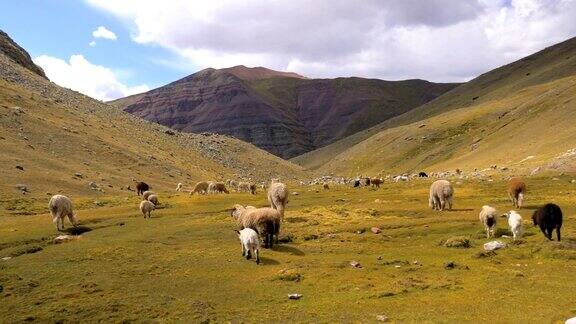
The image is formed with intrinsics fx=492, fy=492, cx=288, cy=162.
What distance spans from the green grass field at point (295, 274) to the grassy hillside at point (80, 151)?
23.7 meters

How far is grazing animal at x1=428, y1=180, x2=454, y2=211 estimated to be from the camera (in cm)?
3873

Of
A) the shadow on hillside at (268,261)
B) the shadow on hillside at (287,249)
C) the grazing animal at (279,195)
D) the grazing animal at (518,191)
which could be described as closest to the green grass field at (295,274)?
the shadow on hillside at (287,249)

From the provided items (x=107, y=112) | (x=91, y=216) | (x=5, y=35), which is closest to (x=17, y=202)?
(x=91, y=216)

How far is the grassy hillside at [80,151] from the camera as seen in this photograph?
6050 centimetres

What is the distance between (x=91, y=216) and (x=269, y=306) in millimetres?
28264

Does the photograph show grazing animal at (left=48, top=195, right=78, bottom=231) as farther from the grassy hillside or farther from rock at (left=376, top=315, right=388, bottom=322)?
rock at (left=376, top=315, right=388, bottom=322)

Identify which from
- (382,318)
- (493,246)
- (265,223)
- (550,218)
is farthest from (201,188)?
(382,318)

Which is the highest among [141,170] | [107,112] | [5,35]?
[5,35]

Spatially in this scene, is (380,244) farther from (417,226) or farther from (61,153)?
(61,153)

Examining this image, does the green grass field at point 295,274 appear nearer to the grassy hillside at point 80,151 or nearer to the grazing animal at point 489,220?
the grazing animal at point 489,220

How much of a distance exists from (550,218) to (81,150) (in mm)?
72720

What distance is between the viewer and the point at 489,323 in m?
15.7

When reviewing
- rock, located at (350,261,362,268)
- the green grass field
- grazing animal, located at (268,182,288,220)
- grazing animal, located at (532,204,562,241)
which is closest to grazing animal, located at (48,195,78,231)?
the green grass field

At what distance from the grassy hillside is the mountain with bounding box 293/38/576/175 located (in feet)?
141
